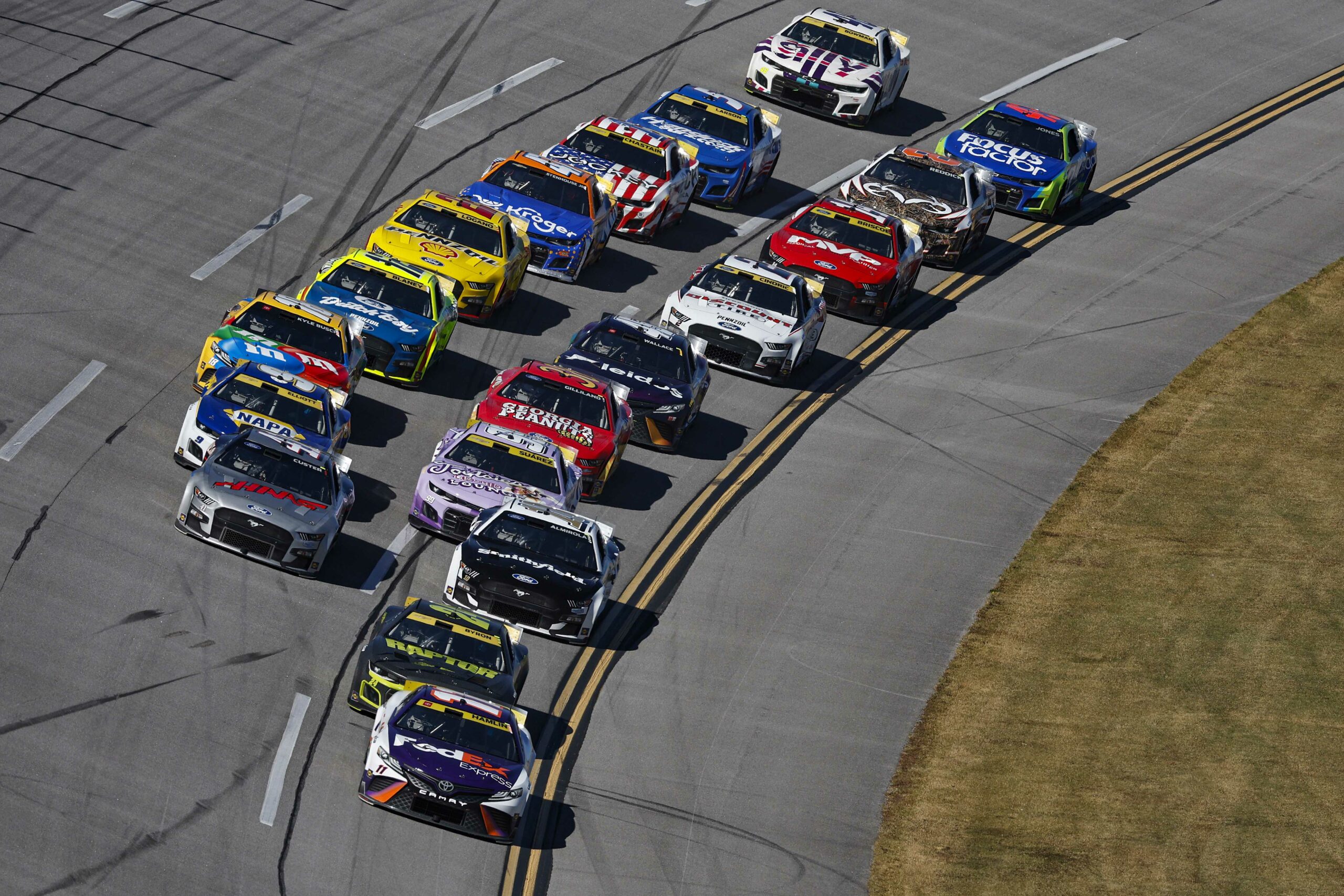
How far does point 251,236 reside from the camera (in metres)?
32.9

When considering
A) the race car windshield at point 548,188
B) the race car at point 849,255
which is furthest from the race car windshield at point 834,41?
the race car windshield at point 548,188

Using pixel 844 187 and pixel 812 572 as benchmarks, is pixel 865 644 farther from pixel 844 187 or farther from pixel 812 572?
pixel 844 187

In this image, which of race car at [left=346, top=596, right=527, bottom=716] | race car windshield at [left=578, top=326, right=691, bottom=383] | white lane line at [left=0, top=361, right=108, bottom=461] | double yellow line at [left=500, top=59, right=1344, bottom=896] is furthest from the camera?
race car windshield at [left=578, top=326, right=691, bottom=383]

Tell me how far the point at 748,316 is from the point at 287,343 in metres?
7.53

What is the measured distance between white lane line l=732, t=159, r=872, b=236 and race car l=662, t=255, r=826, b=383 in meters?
4.65

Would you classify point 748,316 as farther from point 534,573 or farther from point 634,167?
point 534,573

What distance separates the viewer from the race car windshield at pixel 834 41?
133ft

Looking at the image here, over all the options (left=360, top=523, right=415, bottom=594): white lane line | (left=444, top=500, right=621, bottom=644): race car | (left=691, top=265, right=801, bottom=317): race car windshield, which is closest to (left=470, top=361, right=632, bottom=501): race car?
(left=360, top=523, right=415, bottom=594): white lane line

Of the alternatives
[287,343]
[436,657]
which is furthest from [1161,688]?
[287,343]

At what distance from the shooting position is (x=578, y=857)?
21359 mm

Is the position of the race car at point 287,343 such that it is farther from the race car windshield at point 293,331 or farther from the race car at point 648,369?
the race car at point 648,369

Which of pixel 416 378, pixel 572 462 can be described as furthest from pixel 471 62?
pixel 572 462

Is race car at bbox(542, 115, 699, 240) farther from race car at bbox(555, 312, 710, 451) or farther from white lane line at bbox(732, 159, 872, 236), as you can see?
race car at bbox(555, 312, 710, 451)

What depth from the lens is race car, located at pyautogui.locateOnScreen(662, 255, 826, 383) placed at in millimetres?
31469
